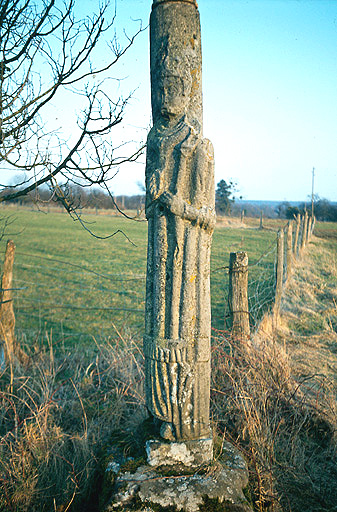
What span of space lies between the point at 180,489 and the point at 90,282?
426 inches

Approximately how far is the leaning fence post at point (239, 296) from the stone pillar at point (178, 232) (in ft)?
6.29

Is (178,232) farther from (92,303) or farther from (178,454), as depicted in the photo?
(92,303)

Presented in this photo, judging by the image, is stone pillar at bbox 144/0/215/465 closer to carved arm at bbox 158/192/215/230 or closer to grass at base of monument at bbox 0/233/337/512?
carved arm at bbox 158/192/215/230

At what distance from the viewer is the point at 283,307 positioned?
27.4 ft

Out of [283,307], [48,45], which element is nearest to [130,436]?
[48,45]

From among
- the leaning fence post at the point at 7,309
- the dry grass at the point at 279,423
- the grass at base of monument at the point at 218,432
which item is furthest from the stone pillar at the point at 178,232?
the leaning fence post at the point at 7,309

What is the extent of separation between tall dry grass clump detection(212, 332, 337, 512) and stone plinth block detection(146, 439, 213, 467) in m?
0.48

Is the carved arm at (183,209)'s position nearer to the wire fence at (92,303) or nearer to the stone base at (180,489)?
the stone base at (180,489)

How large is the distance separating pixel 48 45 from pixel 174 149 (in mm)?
2079

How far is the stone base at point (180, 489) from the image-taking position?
2.36 meters

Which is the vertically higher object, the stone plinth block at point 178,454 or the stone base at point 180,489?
the stone plinth block at point 178,454

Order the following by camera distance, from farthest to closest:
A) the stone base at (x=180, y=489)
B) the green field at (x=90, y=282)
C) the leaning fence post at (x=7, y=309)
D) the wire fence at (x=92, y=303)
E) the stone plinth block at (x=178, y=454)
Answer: the green field at (x=90, y=282), the wire fence at (x=92, y=303), the leaning fence post at (x=7, y=309), the stone plinth block at (x=178, y=454), the stone base at (x=180, y=489)

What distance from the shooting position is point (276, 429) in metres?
3.59

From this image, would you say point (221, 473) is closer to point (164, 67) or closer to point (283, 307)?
point (164, 67)
